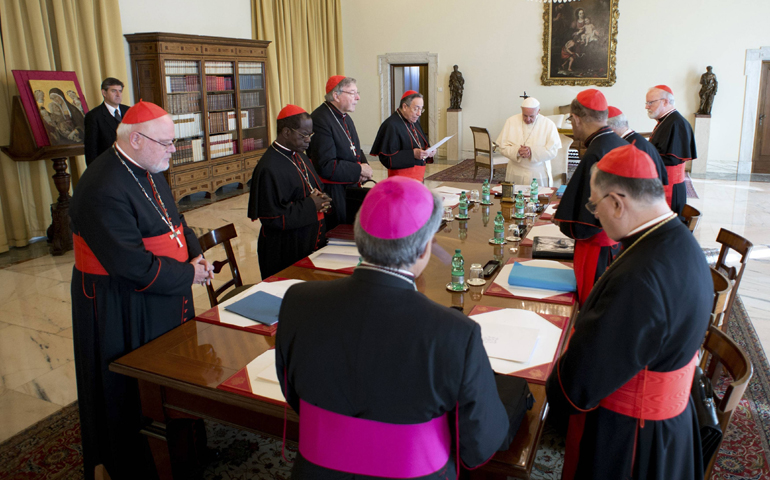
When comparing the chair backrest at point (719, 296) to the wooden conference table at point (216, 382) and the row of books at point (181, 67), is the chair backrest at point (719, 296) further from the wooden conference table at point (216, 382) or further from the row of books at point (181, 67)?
the row of books at point (181, 67)

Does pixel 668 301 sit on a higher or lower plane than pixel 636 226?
lower

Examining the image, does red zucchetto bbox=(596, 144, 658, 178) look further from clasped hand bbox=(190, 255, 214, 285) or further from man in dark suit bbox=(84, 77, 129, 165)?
man in dark suit bbox=(84, 77, 129, 165)

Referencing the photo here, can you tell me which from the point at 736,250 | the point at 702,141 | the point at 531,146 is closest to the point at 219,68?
the point at 531,146

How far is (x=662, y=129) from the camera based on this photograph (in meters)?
5.01

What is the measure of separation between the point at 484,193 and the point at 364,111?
8.61 meters

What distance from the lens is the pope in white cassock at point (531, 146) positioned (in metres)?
5.56

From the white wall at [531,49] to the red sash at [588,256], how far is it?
341 inches

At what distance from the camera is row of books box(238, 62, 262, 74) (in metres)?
8.63

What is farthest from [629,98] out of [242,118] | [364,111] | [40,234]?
[40,234]

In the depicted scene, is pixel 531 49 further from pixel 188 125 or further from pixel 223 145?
pixel 188 125

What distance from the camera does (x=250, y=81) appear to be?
895cm

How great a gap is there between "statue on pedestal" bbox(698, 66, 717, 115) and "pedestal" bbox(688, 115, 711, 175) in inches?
5.9

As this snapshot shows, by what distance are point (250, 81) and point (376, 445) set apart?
27.9ft

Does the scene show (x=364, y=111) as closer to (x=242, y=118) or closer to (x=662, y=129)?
(x=242, y=118)
